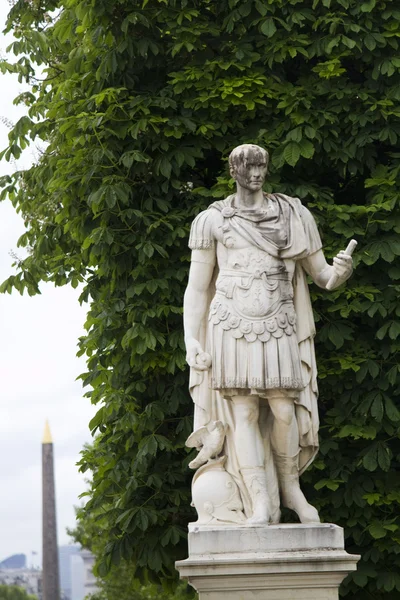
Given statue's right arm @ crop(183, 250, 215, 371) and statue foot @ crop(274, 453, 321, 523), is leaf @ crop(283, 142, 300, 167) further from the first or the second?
statue foot @ crop(274, 453, 321, 523)

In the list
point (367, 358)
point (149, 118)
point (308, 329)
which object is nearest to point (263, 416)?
point (308, 329)

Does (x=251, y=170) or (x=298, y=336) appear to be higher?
(x=251, y=170)

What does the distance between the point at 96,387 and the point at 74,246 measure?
1.84 metres

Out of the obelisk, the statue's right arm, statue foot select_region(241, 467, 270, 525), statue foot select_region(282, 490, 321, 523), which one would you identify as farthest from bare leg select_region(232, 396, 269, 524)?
the obelisk

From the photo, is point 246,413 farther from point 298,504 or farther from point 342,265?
point 342,265

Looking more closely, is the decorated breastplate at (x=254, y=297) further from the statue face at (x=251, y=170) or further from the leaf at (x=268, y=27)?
the leaf at (x=268, y=27)

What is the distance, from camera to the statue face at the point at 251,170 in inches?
440

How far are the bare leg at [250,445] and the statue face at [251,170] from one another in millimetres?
1561

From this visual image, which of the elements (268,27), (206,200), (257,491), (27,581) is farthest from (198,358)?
(27,581)

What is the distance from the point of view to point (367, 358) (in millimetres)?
15906

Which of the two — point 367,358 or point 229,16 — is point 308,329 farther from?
point 229,16

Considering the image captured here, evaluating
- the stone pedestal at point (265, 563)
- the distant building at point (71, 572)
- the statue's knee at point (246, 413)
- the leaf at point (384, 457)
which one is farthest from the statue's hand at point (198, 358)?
the distant building at point (71, 572)

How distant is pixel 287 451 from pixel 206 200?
570 cm

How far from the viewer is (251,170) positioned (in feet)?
36.8
